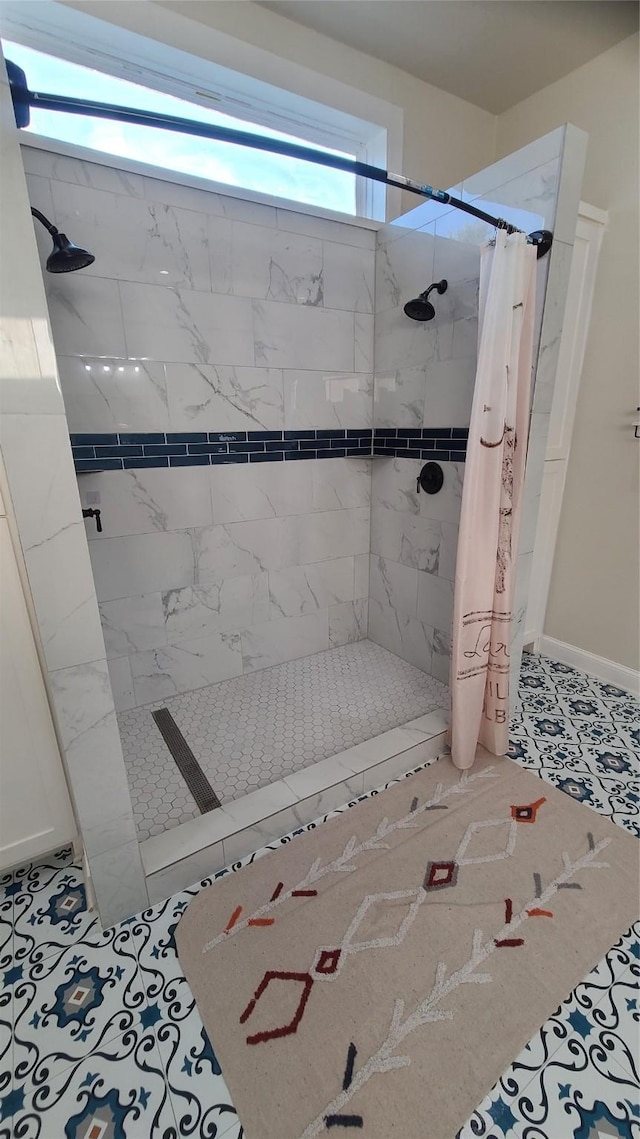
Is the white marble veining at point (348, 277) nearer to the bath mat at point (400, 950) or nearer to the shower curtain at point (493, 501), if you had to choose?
the shower curtain at point (493, 501)

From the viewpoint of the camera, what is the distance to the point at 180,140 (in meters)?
1.85

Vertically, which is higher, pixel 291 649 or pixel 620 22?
pixel 620 22

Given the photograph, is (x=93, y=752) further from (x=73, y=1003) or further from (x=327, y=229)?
(x=327, y=229)

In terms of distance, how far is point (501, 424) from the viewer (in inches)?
61.1

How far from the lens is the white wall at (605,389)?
1995mm

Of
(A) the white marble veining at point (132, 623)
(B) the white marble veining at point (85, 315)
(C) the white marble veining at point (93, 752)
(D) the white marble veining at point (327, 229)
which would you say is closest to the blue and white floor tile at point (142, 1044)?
(C) the white marble veining at point (93, 752)

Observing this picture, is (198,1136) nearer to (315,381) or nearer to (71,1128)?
(71,1128)

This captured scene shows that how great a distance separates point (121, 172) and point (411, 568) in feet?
6.35

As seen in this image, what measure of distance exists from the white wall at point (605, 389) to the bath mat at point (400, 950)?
1.11 metres

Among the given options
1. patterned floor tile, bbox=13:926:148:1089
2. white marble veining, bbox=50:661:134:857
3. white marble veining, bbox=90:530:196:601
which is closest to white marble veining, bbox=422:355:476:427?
white marble veining, bbox=90:530:196:601

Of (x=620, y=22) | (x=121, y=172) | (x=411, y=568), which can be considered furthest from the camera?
(x=411, y=568)

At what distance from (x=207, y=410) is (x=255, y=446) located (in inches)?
10.2

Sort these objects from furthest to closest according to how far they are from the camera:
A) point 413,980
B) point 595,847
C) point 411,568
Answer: point 411,568 → point 595,847 → point 413,980

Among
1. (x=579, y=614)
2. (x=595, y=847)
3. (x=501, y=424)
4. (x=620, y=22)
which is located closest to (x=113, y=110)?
(x=501, y=424)
